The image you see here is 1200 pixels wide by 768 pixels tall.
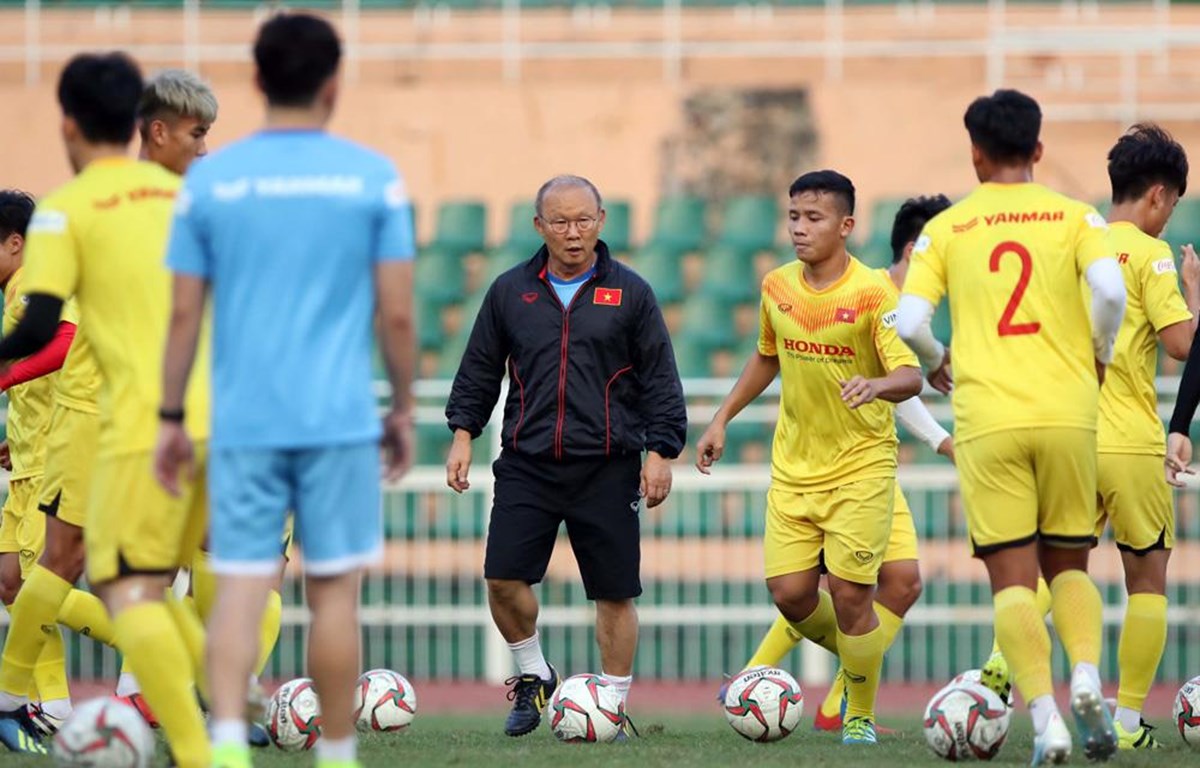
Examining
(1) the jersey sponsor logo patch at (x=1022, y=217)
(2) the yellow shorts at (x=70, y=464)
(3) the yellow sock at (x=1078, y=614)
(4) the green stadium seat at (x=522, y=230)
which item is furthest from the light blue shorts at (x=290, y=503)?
(4) the green stadium seat at (x=522, y=230)

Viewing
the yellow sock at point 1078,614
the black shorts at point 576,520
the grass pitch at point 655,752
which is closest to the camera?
the yellow sock at point 1078,614

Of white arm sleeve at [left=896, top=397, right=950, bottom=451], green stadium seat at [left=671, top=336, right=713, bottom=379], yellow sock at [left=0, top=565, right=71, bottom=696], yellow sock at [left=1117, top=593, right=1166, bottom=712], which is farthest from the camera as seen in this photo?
green stadium seat at [left=671, top=336, right=713, bottom=379]

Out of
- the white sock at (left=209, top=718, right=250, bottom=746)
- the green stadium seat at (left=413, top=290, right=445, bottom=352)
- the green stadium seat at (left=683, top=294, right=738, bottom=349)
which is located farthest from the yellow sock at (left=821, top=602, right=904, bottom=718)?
the green stadium seat at (left=413, top=290, right=445, bottom=352)

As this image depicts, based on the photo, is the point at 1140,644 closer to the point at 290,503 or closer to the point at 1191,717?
the point at 1191,717

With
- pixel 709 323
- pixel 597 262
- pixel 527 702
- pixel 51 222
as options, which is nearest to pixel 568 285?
pixel 597 262

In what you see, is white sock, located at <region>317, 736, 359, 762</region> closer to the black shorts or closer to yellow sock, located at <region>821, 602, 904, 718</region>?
the black shorts

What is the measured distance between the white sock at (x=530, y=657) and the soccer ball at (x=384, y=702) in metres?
0.57

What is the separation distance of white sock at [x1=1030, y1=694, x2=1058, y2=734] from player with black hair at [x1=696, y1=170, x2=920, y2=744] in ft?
5.78

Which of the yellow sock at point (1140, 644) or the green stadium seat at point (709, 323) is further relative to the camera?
the green stadium seat at point (709, 323)

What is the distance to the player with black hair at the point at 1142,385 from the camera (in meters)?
7.88

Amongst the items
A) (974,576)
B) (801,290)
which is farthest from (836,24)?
(801,290)

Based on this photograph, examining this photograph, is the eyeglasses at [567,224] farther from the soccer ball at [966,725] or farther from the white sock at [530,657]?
the soccer ball at [966,725]

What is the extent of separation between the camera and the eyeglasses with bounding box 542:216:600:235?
27.8 feet

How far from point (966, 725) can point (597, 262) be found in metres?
2.71
